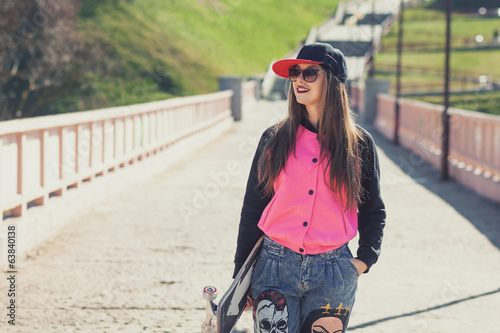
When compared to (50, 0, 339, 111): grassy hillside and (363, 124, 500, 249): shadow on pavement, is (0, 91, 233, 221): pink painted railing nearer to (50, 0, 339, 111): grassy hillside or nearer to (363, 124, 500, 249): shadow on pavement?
(363, 124, 500, 249): shadow on pavement

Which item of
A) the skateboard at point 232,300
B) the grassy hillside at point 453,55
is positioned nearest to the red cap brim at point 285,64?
the skateboard at point 232,300

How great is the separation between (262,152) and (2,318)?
114 inches

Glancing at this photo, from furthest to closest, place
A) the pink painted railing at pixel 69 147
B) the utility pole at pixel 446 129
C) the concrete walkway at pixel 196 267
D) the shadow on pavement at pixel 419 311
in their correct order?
the utility pole at pixel 446 129
the pink painted railing at pixel 69 147
the concrete walkway at pixel 196 267
the shadow on pavement at pixel 419 311

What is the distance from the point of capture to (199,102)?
71.9ft

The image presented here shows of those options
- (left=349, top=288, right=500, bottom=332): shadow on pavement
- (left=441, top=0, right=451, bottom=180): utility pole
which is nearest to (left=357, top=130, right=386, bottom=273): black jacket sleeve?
(left=349, top=288, right=500, bottom=332): shadow on pavement

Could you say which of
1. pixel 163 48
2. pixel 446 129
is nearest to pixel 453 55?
pixel 163 48

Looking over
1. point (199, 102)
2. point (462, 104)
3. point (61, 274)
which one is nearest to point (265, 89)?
point (462, 104)

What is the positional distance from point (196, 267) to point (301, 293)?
4068mm

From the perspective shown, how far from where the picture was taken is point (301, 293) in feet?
10.3

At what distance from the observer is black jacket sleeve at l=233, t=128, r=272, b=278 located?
131 inches

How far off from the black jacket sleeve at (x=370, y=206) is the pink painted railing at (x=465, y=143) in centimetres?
828

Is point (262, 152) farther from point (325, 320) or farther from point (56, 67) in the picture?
point (56, 67)

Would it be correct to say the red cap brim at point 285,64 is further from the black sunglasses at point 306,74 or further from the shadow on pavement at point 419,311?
the shadow on pavement at point 419,311

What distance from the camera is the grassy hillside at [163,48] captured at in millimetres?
40438
